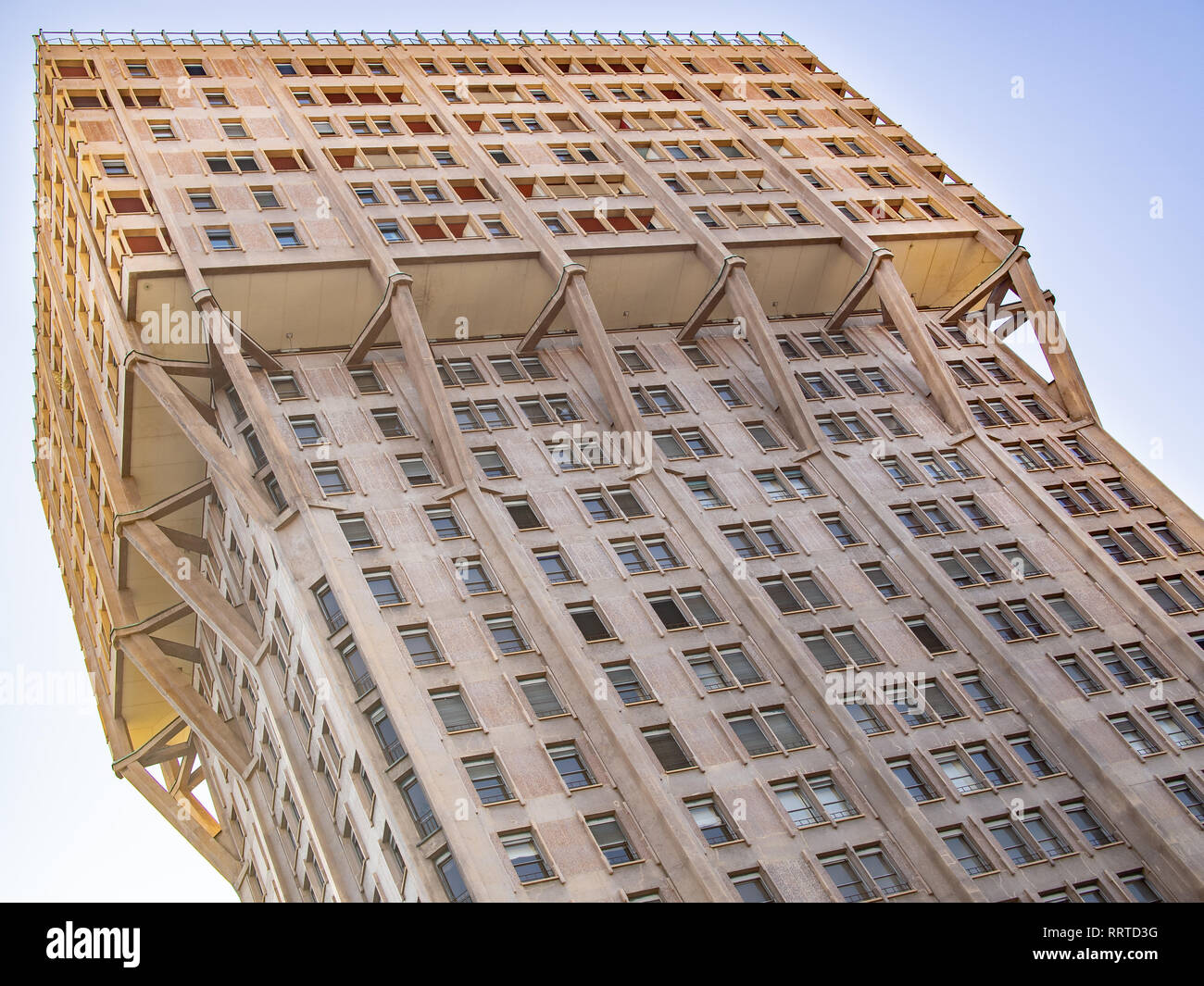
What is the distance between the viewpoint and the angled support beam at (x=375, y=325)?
57000mm

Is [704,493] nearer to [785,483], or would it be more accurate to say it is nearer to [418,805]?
[785,483]

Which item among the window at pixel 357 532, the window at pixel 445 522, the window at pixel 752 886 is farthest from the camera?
the window at pixel 445 522

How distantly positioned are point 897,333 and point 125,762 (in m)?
38.4

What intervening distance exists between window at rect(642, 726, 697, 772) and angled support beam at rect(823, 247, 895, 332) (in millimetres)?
24270

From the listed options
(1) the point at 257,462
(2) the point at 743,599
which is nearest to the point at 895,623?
(2) the point at 743,599

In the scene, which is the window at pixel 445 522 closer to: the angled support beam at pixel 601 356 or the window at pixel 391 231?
the angled support beam at pixel 601 356

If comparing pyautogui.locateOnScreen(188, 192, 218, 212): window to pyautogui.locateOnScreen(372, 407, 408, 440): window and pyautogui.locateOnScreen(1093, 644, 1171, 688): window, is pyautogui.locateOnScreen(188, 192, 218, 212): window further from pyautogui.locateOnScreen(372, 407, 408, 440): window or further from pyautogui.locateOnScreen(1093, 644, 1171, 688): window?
pyautogui.locateOnScreen(1093, 644, 1171, 688): window

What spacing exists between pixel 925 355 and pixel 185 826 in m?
37.5

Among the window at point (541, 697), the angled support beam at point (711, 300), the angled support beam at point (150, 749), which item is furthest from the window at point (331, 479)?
the angled support beam at point (150, 749)

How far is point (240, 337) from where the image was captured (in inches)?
2258

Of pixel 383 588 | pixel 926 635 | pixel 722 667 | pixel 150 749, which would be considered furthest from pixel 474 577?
pixel 150 749

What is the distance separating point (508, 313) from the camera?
205 feet

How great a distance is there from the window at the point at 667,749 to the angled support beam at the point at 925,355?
828 inches
